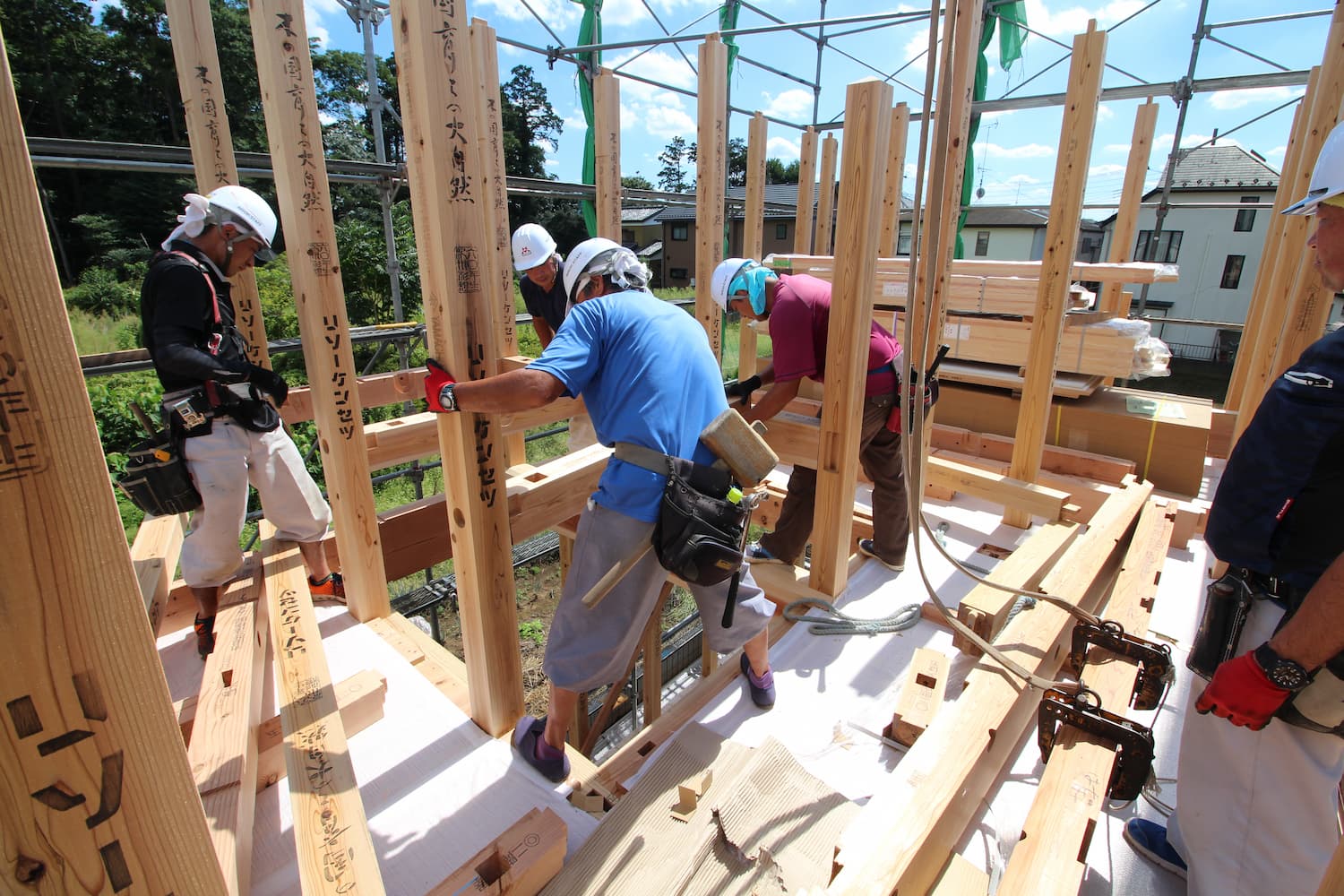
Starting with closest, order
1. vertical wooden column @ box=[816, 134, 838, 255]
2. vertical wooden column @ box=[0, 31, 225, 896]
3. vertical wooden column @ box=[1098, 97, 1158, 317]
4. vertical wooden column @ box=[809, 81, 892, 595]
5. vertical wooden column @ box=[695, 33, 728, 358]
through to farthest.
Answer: vertical wooden column @ box=[0, 31, 225, 896], vertical wooden column @ box=[809, 81, 892, 595], vertical wooden column @ box=[695, 33, 728, 358], vertical wooden column @ box=[1098, 97, 1158, 317], vertical wooden column @ box=[816, 134, 838, 255]

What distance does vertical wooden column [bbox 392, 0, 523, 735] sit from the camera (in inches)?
66.3

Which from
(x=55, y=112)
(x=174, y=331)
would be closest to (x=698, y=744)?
(x=174, y=331)

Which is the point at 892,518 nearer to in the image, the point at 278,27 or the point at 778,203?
the point at 278,27

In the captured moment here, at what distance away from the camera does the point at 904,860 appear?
4.71 ft

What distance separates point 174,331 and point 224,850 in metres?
1.86

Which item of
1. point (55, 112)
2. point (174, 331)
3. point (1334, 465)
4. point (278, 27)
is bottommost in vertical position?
point (1334, 465)

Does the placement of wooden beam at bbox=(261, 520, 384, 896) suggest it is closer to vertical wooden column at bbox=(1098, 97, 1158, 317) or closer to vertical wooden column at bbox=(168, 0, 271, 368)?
vertical wooden column at bbox=(168, 0, 271, 368)

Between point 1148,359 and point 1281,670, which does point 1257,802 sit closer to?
point 1281,670

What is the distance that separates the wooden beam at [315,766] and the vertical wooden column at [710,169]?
8.42 feet

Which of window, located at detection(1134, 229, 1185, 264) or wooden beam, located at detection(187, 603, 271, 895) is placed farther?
window, located at detection(1134, 229, 1185, 264)

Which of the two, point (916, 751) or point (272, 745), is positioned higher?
point (916, 751)

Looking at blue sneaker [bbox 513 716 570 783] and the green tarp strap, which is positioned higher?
the green tarp strap

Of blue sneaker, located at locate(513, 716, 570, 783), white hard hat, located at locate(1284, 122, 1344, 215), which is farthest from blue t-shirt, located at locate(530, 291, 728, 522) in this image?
white hard hat, located at locate(1284, 122, 1344, 215)

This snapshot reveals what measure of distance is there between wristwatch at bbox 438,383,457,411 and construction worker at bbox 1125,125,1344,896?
1.99 m
